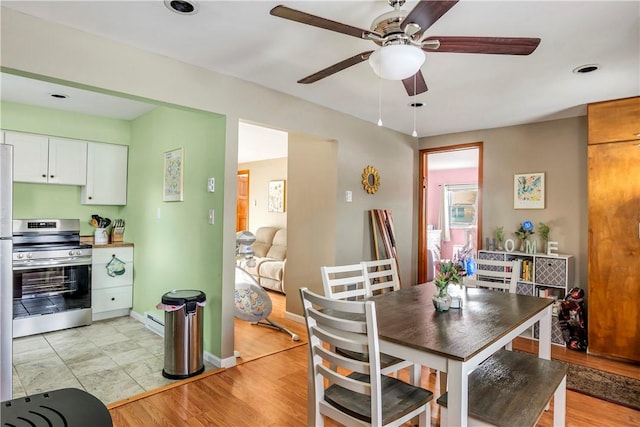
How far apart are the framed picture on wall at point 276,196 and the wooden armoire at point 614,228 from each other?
4689 millimetres

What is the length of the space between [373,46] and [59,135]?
12.3 ft

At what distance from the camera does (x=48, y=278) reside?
3.76 m

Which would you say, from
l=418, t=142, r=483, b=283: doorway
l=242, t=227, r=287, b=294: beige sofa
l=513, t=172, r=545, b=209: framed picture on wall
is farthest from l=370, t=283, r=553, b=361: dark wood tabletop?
l=418, t=142, r=483, b=283: doorway

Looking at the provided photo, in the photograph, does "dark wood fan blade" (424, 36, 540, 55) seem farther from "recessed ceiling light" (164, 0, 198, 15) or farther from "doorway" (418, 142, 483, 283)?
"doorway" (418, 142, 483, 283)

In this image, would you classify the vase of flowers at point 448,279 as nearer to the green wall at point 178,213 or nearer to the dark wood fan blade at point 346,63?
the dark wood fan blade at point 346,63

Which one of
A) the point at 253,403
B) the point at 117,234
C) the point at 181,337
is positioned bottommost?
the point at 253,403

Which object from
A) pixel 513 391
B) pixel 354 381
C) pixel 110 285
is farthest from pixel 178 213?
pixel 513 391

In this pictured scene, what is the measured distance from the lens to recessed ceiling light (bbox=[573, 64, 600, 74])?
8.52 feet

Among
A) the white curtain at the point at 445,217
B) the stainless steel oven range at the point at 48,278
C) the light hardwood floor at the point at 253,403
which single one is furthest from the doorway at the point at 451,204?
the stainless steel oven range at the point at 48,278

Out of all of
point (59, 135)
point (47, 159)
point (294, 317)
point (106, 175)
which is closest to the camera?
point (47, 159)

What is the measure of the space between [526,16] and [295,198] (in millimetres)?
2940

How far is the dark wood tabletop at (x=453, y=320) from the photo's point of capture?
5.00ft

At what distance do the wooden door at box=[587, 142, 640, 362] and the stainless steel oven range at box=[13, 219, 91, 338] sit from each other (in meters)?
5.23

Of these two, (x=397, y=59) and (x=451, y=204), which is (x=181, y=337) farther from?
(x=451, y=204)
